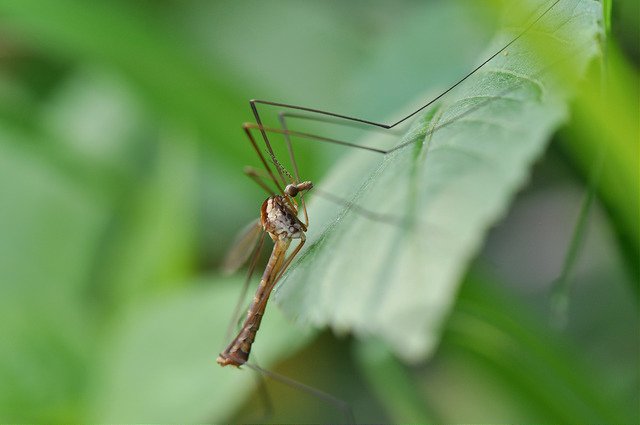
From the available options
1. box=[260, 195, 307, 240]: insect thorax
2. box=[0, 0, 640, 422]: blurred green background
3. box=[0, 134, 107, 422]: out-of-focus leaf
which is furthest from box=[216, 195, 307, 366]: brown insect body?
box=[0, 134, 107, 422]: out-of-focus leaf

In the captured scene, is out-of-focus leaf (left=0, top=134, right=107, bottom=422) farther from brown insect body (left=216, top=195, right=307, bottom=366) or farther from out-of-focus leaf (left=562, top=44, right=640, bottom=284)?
out-of-focus leaf (left=562, top=44, right=640, bottom=284)

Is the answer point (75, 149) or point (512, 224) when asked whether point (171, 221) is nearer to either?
point (75, 149)

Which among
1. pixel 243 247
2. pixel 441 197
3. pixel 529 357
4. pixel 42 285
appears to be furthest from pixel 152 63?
pixel 441 197

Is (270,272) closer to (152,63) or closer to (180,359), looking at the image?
(180,359)

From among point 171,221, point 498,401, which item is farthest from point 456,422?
point 171,221

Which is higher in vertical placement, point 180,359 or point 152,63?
point 152,63

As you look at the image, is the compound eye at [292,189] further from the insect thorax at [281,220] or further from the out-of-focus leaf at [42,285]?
the out-of-focus leaf at [42,285]
